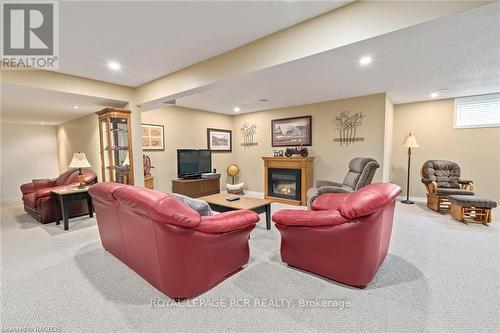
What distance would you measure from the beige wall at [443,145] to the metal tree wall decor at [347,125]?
148cm

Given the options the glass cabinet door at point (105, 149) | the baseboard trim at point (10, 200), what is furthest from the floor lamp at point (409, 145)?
the baseboard trim at point (10, 200)

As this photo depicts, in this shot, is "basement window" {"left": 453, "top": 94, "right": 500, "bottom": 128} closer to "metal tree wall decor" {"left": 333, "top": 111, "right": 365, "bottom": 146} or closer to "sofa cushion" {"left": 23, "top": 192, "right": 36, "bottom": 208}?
"metal tree wall decor" {"left": 333, "top": 111, "right": 365, "bottom": 146}

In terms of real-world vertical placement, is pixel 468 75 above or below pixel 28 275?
above

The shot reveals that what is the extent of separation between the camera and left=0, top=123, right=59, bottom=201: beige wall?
630cm

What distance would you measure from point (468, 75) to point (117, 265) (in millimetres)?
5449

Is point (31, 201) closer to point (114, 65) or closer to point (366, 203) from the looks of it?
point (114, 65)

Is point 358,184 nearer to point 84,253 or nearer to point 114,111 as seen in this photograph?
point 84,253

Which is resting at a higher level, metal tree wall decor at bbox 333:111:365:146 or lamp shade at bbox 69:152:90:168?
metal tree wall decor at bbox 333:111:365:146

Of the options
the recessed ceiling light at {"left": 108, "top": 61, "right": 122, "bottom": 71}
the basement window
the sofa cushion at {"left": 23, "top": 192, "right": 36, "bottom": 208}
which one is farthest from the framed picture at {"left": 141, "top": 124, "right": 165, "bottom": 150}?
the basement window

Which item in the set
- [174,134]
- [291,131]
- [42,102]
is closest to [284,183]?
[291,131]

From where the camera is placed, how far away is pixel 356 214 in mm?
1747

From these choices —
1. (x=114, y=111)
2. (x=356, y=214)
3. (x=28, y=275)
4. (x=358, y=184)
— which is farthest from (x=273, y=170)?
(x=28, y=275)

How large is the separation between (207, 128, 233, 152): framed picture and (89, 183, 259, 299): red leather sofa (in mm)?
4238

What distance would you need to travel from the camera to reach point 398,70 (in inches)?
127
